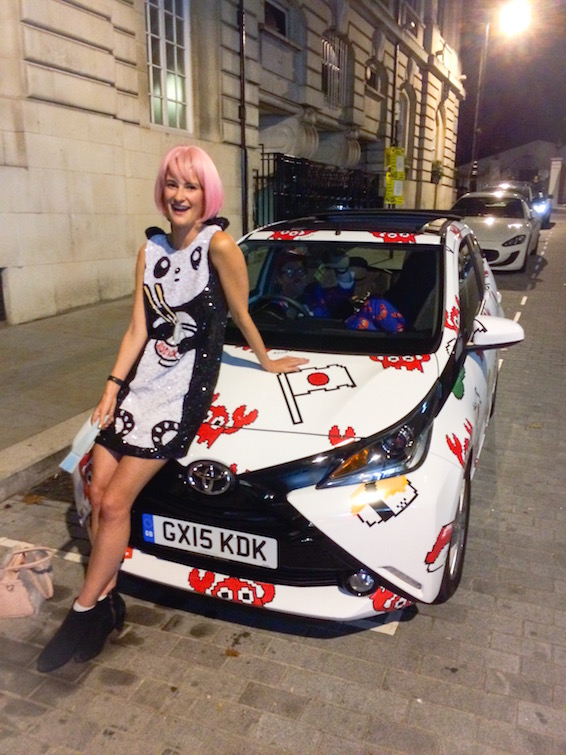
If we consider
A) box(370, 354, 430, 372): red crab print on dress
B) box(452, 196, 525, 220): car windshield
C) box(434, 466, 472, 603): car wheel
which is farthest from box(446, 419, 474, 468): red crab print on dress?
box(452, 196, 525, 220): car windshield

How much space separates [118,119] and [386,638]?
30.5 ft

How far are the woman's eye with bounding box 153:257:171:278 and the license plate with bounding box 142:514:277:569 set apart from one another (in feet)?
3.25

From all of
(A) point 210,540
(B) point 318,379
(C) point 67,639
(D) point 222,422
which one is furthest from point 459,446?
(C) point 67,639

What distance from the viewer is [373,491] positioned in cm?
233

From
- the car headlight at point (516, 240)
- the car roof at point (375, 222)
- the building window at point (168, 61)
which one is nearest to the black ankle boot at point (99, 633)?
the car roof at point (375, 222)

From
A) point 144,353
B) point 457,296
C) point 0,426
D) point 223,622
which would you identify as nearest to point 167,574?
point 223,622

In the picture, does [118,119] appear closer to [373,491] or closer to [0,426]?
[0,426]

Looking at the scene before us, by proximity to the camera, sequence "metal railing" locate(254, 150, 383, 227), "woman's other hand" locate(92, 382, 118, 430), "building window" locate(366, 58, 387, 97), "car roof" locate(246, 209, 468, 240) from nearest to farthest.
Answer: "woman's other hand" locate(92, 382, 118, 430) → "car roof" locate(246, 209, 468, 240) → "metal railing" locate(254, 150, 383, 227) → "building window" locate(366, 58, 387, 97)

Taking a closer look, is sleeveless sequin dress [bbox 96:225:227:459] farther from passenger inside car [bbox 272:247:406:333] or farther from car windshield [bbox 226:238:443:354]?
passenger inside car [bbox 272:247:406:333]

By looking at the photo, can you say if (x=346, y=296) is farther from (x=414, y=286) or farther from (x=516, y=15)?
(x=516, y=15)

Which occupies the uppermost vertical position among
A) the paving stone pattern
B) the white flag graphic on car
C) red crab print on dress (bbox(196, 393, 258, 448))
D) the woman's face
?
the woman's face

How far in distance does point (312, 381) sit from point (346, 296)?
1.17 m

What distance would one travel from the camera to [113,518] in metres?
2.44

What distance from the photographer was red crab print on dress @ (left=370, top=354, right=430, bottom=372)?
114 inches
